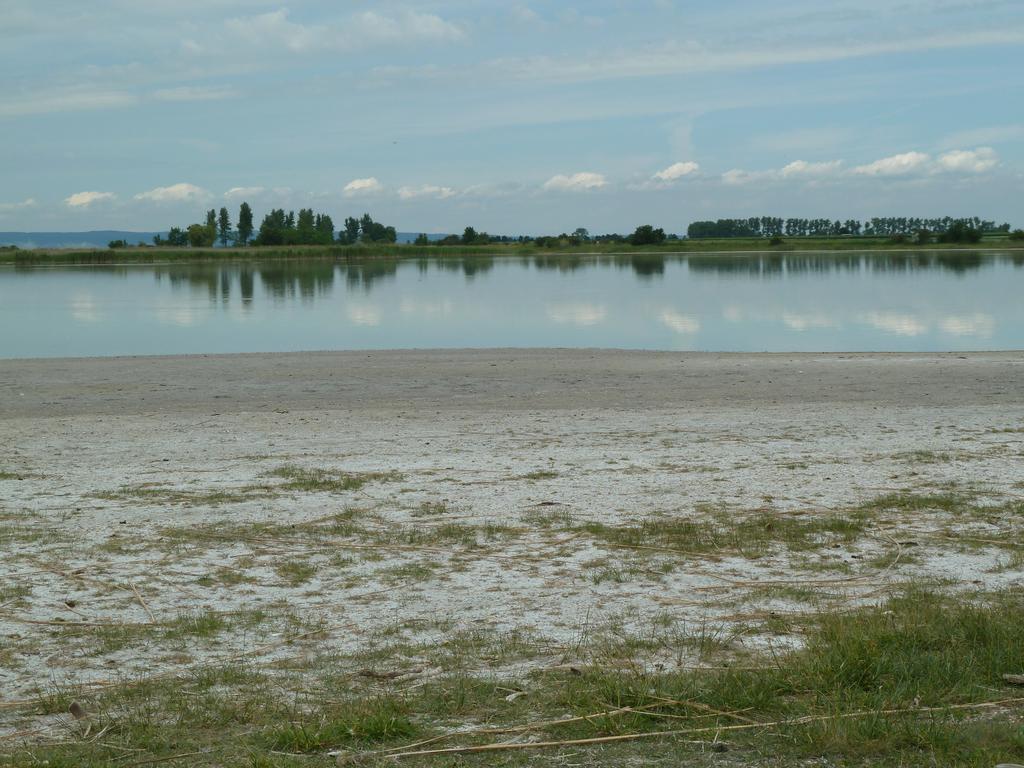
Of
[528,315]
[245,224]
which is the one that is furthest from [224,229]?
[528,315]

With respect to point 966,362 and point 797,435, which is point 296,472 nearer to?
point 797,435

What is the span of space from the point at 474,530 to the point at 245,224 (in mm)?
168374

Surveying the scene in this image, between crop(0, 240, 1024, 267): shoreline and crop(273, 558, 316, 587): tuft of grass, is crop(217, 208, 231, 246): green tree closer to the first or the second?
crop(0, 240, 1024, 267): shoreline

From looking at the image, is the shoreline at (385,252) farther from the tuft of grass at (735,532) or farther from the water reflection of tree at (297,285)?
the tuft of grass at (735,532)

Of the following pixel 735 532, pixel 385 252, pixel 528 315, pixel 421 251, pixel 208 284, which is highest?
pixel 421 251

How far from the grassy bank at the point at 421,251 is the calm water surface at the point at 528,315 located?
51406mm

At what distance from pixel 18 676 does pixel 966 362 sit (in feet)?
66.8

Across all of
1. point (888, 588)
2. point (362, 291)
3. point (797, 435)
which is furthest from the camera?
point (362, 291)

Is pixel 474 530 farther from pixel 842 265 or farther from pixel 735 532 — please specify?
pixel 842 265

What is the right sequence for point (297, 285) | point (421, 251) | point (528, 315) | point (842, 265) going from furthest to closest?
point (421, 251)
point (842, 265)
point (297, 285)
point (528, 315)

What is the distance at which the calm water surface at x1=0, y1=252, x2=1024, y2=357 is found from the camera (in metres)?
32.2

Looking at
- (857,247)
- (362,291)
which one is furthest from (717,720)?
(857,247)

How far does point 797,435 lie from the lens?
12.5 meters

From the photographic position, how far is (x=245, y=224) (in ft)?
554
